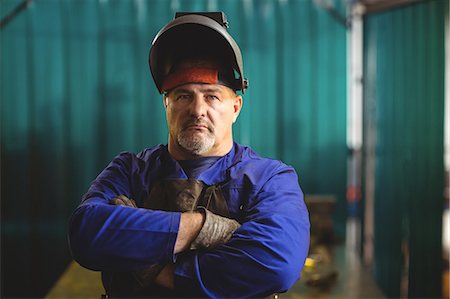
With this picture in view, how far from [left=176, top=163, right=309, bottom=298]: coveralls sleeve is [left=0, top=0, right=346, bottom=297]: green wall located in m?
2.38

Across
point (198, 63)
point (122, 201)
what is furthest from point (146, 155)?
point (198, 63)

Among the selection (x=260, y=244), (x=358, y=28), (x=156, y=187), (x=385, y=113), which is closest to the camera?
(x=260, y=244)

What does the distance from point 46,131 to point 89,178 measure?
40 centimetres

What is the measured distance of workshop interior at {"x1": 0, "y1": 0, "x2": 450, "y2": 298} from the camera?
3291 mm

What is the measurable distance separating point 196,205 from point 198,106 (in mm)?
197

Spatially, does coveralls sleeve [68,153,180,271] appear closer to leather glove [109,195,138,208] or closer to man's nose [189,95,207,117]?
leather glove [109,195,138,208]

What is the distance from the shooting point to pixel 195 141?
106cm

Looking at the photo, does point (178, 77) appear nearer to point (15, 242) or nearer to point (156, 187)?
point (156, 187)

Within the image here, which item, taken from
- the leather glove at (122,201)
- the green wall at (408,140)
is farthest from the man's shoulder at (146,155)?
the green wall at (408,140)

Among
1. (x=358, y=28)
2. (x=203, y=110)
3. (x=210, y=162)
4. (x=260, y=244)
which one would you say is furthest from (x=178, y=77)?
(x=358, y=28)

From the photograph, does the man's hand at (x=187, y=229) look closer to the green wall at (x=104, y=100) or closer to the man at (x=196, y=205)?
the man at (x=196, y=205)

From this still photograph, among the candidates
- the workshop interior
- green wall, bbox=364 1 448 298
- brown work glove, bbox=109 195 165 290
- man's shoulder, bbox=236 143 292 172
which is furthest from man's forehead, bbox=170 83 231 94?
the workshop interior

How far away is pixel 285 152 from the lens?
3.52 m

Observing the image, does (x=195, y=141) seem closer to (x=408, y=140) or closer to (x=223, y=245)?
(x=223, y=245)
